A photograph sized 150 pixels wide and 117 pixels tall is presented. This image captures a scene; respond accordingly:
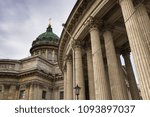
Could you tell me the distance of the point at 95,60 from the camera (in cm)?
1411

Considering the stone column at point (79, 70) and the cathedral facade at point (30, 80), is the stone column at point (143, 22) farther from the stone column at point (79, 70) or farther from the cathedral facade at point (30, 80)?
the cathedral facade at point (30, 80)

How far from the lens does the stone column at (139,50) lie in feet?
29.3

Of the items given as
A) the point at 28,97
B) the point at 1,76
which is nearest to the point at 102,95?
the point at 28,97

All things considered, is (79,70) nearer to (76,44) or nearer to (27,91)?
(76,44)

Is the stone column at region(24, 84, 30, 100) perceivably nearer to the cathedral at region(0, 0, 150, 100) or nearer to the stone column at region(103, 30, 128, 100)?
the cathedral at region(0, 0, 150, 100)

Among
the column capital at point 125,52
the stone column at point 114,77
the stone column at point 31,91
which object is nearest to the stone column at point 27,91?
the stone column at point 31,91

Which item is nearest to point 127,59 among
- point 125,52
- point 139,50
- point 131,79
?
point 125,52

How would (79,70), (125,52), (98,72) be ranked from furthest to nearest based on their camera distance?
(125,52)
(79,70)
(98,72)

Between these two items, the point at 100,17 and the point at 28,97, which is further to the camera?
the point at 28,97

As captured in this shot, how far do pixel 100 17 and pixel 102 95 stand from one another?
733cm

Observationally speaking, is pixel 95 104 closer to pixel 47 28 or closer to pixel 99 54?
pixel 99 54

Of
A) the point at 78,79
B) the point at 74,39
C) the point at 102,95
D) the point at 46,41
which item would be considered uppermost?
the point at 46,41

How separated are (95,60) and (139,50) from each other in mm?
4814

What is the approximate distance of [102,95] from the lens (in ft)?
41.0
